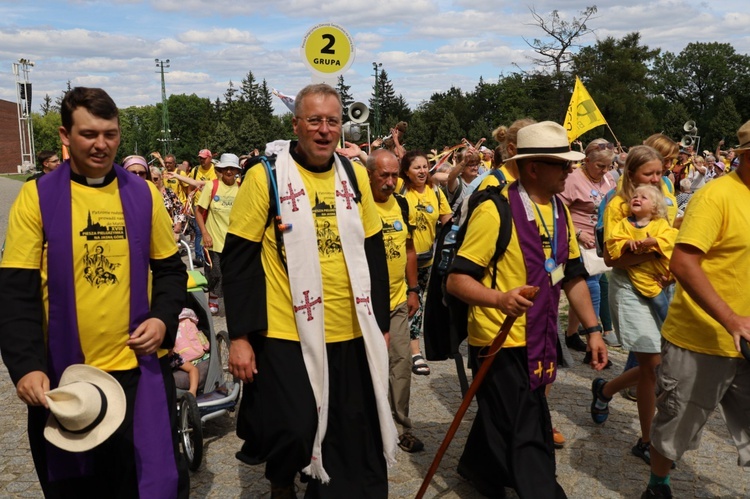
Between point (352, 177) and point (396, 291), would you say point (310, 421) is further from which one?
point (396, 291)

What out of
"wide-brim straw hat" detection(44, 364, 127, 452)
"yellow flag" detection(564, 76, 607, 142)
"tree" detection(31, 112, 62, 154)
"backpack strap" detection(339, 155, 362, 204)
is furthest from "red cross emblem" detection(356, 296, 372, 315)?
"tree" detection(31, 112, 62, 154)

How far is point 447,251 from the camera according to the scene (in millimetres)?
4227

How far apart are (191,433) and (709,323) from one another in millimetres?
3089

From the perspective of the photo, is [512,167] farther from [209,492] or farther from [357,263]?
[209,492]

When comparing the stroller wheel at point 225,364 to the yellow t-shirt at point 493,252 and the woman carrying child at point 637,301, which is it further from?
the woman carrying child at point 637,301

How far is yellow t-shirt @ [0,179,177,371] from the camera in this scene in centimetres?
292

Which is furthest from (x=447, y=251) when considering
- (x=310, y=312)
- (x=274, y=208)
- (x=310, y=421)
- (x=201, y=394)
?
(x=201, y=394)

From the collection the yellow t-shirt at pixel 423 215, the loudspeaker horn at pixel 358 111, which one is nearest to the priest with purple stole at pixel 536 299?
the yellow t-shirt at pixel 423 215

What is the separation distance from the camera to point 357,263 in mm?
3762

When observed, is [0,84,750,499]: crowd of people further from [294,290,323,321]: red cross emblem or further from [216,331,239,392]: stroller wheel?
[216,331,239,392]: stroller wheel

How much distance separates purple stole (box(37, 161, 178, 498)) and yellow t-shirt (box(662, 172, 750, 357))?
245 centimetres

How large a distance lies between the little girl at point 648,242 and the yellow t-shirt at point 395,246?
146 centimetres

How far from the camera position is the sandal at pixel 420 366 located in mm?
7016

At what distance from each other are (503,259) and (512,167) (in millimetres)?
1831
